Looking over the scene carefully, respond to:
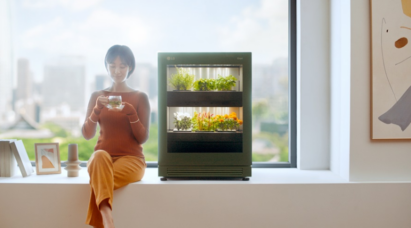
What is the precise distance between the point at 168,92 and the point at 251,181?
952 mm

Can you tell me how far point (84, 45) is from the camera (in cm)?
321

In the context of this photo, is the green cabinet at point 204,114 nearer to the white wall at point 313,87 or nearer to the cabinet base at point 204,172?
the cabinet base at point 204,172

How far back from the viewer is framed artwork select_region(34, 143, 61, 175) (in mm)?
2771

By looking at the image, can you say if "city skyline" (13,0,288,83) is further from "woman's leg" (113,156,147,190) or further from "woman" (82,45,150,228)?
"woman's leg" (113,156,147,190)

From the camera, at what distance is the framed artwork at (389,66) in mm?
2492

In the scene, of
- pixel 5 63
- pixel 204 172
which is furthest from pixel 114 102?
pixel 5 63

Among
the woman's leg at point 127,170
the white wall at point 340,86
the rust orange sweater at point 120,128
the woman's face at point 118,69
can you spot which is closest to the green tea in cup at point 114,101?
the rust orange sweater at point 120,128

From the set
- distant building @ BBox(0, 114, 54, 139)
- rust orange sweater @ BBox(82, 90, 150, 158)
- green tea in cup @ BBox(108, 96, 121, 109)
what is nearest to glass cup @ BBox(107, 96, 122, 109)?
green tea in cup @ BBox(108, 96, 121, 109)

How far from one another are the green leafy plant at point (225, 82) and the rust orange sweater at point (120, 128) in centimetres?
60

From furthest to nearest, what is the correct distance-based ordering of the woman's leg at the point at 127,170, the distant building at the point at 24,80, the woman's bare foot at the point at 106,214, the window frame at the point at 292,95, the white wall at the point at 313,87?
the distant building at the point at 24,80 < the window frame at the point at 292,95 < the white wall at the point at 313,87 < the woman's leg at the point at 127,170 < the woman's bare foot at the point at 106,214

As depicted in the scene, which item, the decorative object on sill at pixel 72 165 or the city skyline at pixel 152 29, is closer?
the decorative object on sill at pixel 72 165

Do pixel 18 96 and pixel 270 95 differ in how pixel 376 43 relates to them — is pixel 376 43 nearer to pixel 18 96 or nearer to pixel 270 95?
pixel 270 95

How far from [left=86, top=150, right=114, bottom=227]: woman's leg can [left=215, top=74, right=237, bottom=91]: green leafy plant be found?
1025mm

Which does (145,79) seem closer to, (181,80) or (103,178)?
(181,80)
